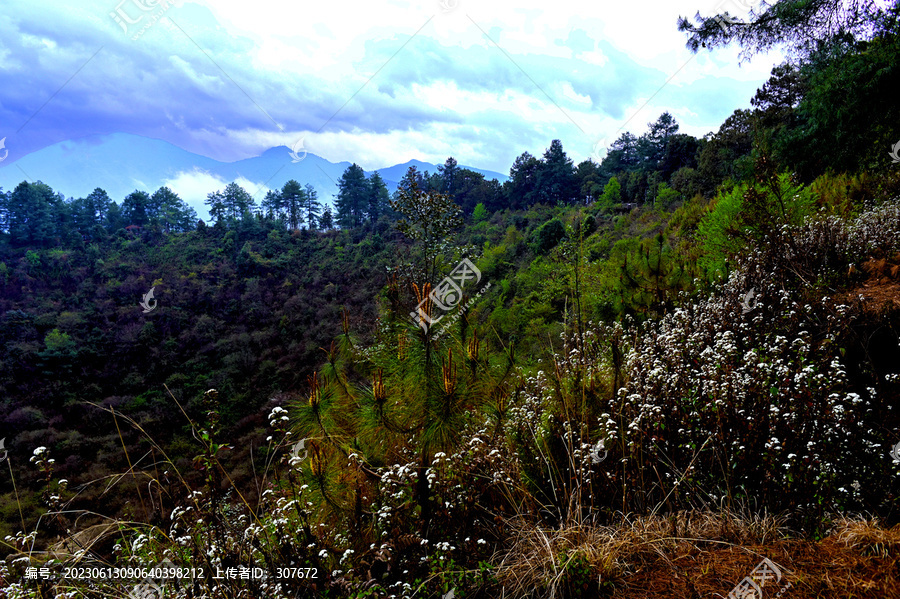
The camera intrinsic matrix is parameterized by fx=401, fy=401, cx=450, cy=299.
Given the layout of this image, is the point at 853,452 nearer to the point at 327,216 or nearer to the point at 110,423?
the point at 110,423

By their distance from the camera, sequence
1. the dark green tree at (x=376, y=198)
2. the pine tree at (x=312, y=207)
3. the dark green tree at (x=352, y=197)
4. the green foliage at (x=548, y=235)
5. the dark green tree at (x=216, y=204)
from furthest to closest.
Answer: the pine tree at (x=312, y=207), the dark green tree at (x=352, y=197), the dark green tree at (x=376, y=198), the dark green tree at (x=216, y=204), the green foliage at (x=548, y=235)

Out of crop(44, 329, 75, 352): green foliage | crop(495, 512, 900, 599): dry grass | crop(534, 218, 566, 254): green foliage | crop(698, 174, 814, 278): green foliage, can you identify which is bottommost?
crop(495, 512, 900, 599): dry grass

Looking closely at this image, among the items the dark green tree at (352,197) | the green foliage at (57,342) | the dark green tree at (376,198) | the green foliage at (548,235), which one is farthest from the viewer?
the dark green tree at (352,197)

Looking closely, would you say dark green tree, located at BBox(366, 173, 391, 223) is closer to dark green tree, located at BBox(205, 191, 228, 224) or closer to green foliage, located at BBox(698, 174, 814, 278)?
dark green tree, located at BBox(205, 191, 228, 224)

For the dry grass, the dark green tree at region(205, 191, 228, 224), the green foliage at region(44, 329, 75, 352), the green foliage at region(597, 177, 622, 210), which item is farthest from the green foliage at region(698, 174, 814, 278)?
the dark green tree at region(205, 191, 228, 224)

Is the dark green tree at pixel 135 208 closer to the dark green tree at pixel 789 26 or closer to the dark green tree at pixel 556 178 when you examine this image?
the dark green tree at pixel 556 178

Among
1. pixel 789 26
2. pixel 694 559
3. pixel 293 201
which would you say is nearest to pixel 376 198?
pixel 293 201

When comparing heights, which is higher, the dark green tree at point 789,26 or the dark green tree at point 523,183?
the dark green tree at point 523,183

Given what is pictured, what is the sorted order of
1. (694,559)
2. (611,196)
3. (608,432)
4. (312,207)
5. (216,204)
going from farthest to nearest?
(312,207), (216,204), (611,196), (608,432), (694,559)

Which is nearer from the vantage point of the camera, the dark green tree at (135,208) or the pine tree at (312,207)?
the dark green tree at (135,208)

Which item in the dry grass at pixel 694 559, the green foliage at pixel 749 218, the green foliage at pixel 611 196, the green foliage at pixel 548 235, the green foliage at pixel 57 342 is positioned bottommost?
the dry grass at pixel 694 559

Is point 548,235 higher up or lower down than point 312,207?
lower down

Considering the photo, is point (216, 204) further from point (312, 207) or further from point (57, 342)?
point (57, 342)

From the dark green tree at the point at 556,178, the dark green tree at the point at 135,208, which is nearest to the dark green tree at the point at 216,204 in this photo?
the dark green tree at the point at 135,208
